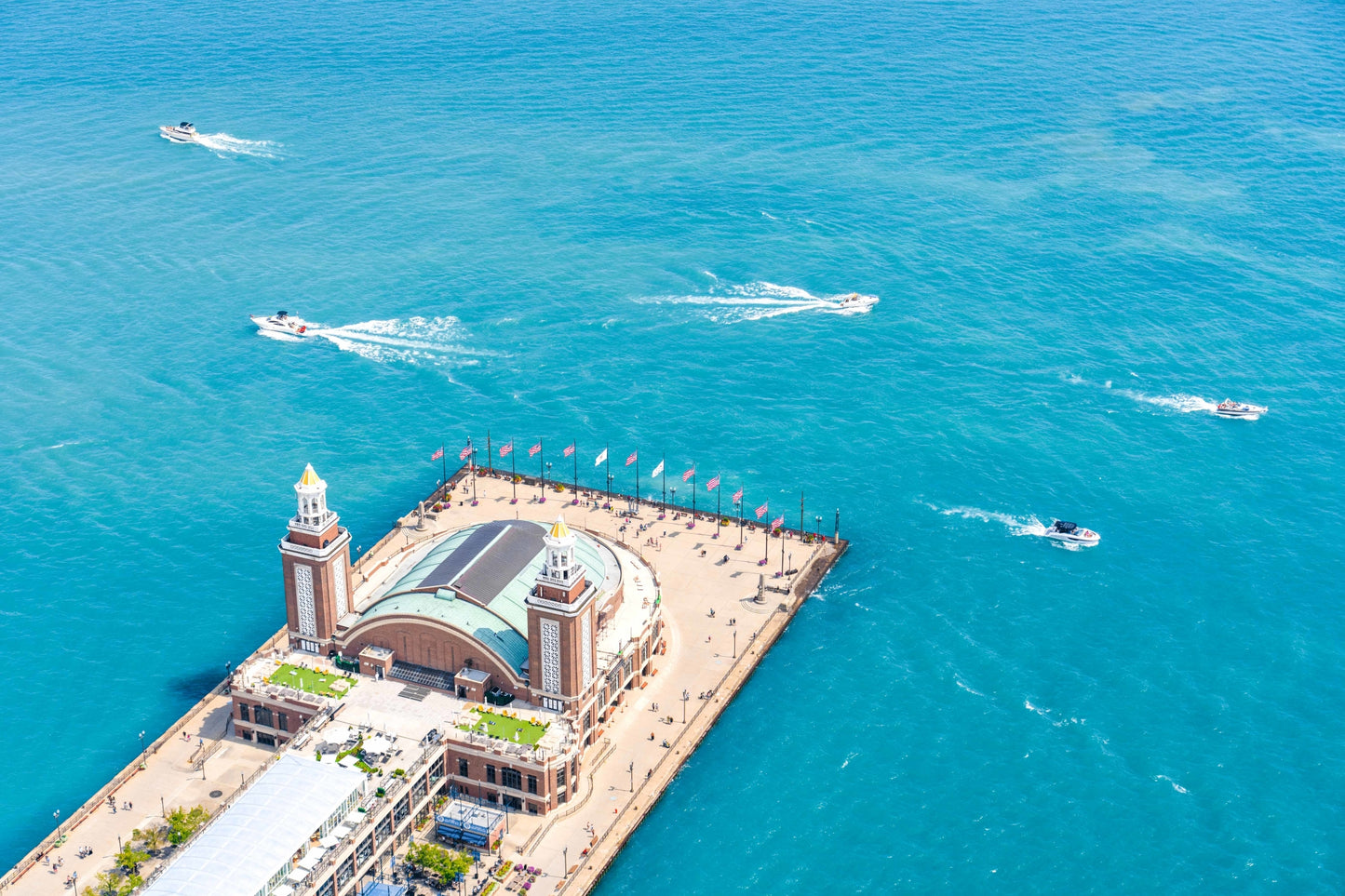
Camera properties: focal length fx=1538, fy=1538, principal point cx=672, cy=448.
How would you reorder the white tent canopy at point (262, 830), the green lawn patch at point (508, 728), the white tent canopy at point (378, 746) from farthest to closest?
the green lawn patch at point (508, 728), the white tent canopy at point (378, 746), the white tent canopy at point (262, 830)

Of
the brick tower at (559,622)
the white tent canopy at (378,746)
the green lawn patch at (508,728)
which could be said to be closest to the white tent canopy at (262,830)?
the white tent canopy at (378,746)

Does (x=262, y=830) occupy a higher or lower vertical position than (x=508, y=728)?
higher

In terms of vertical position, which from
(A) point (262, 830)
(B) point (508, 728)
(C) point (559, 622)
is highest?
(C) point (559, 622)

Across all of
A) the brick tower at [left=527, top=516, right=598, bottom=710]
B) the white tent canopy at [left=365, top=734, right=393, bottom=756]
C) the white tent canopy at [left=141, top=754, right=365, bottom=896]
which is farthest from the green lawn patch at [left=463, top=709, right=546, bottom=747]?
the white tent canopy at [left=141, top=754, right=365, bottom=896]

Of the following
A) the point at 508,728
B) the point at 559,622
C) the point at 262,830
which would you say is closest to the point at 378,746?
the point at 508,728

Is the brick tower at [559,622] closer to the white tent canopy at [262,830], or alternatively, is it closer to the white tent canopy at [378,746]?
the white tent canopy at [378,746]

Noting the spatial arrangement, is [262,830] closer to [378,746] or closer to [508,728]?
[378,746]

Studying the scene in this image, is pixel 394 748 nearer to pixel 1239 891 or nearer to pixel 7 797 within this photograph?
pixel 7 797
